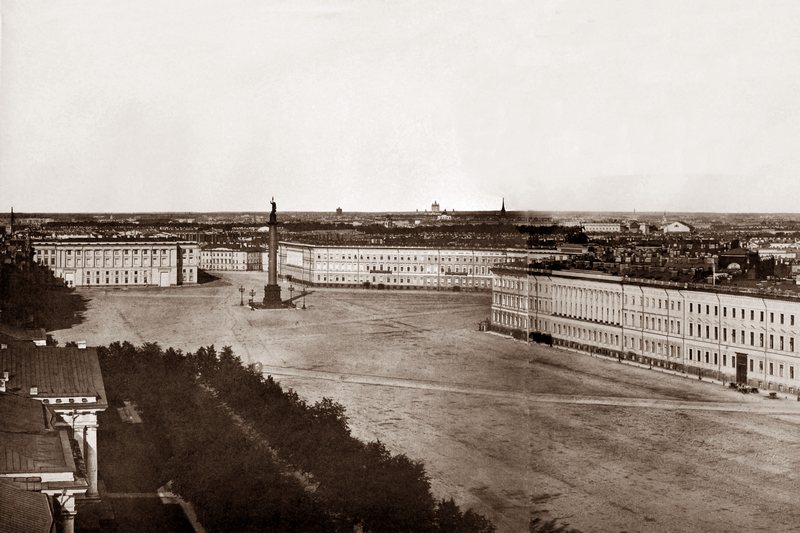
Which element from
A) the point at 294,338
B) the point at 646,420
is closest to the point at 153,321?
the point at 294,338

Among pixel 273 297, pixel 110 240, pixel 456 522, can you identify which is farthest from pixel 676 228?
pixel 110 240

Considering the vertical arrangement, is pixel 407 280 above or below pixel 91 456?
above

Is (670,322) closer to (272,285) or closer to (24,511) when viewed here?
(24,511)

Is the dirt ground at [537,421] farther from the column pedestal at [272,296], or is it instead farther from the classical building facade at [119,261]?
the classical building facade at [119,261]

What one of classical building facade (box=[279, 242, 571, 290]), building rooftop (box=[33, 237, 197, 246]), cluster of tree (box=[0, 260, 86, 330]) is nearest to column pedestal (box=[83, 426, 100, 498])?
cluster of tree (box=[0, 260, 86, 330])

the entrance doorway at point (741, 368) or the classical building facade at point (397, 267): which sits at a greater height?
the classical building facade at point (397, 267)

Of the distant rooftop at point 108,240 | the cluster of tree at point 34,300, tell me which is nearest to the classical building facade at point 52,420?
the cluster of tree at point 34,300

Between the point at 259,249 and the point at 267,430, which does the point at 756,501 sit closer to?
the point at 267,430
